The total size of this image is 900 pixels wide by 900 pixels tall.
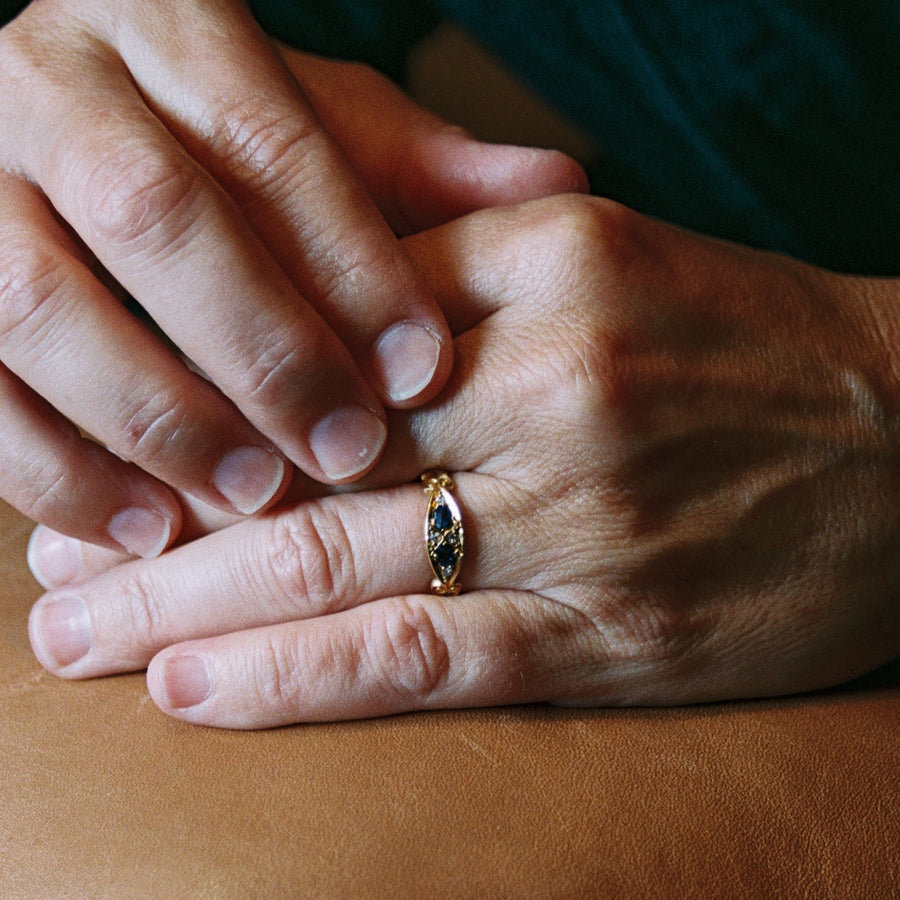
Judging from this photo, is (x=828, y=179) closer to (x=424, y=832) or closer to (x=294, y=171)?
(x=294, y=171)

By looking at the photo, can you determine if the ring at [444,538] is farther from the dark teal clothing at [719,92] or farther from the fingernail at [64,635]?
the dark teal clothing at [719,92]

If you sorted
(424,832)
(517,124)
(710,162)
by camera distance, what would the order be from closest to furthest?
(424,832), (710,162), (517,124)

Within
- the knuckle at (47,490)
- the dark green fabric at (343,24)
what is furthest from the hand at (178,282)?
the dark green fabric at (343,24)

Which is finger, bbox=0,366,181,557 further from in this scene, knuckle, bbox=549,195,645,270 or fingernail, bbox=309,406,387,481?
knuckle, bbox=549,195,645,270

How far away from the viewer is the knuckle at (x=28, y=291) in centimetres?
57

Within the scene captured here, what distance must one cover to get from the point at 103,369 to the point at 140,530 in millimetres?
130

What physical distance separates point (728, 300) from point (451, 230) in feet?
0.64

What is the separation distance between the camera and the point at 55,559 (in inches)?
28.4

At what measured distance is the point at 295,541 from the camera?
620 millimetres

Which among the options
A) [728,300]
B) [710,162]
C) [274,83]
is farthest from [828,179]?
[274,83]

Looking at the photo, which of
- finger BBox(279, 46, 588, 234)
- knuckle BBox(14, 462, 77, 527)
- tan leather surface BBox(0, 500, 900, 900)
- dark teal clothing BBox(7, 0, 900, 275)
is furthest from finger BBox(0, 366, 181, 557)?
dark teal clothing BBox(7, 0, 900, 275)

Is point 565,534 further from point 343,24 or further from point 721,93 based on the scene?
point 343,24

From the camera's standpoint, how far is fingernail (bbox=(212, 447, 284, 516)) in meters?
0.61

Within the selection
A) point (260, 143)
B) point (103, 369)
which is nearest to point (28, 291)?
point (103, 369)
